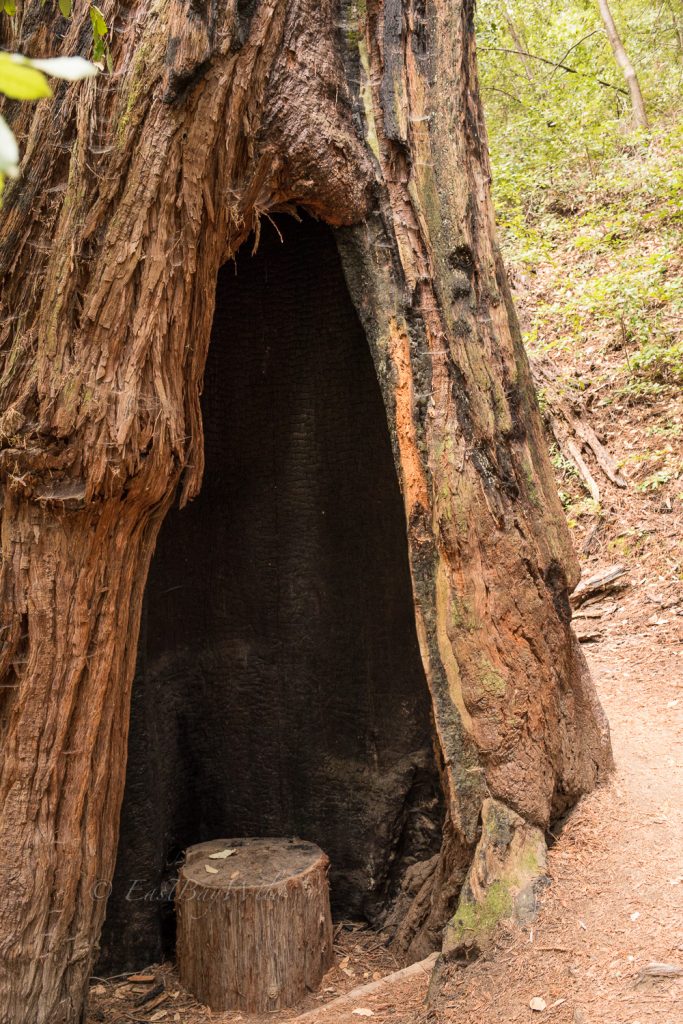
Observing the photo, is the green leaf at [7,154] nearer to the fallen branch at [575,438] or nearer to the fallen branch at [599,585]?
the fallen branch at [599,585]

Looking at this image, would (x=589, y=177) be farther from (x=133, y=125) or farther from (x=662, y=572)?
(x=133, y=125)

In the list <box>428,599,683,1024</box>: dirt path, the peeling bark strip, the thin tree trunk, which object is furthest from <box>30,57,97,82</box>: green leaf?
the thin tree trunk

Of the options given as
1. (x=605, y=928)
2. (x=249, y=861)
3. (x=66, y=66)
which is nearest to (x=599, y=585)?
(x=249, y=861)

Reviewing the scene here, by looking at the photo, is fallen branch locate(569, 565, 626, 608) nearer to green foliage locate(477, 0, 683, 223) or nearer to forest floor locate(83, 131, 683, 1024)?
forest floor locate(83, 131, 683, 1024)

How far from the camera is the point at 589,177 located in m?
12.3

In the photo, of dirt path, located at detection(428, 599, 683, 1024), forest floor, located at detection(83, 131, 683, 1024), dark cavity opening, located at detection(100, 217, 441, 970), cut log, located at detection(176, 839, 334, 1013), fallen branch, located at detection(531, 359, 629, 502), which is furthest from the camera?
fallen branch, located at detection(531, 359, 629, 502)

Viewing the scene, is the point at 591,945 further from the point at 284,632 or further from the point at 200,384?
the point at 200,384

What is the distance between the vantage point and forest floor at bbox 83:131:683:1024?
2.84 metres

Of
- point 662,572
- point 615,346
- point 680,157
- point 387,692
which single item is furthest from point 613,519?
point 680,157

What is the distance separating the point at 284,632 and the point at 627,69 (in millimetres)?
11346

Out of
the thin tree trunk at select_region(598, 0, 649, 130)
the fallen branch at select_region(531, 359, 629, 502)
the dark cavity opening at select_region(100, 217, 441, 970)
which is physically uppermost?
the thin tree trunk at select_region(598, 0, 649, 130)

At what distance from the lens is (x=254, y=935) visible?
3682 millimetres

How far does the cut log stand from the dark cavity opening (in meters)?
0.44

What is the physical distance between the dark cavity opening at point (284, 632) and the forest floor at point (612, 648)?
0.50m
